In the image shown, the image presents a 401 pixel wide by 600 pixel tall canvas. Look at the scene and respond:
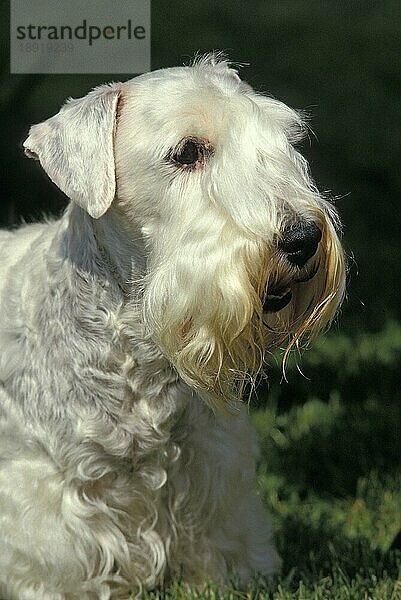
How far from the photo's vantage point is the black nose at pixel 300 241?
3.46m

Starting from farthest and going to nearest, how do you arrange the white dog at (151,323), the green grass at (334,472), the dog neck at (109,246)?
1. the green grass at (334,472)
2. the dog neck at (109,246)
3. the white dog at (151,323)

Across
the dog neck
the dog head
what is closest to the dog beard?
the dog head

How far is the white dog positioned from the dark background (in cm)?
225

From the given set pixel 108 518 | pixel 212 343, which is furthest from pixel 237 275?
pixel 108 518

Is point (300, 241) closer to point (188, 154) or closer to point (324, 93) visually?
point (188, 154)

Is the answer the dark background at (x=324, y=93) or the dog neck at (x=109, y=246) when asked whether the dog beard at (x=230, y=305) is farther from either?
the dark background at (x=324, y=93)

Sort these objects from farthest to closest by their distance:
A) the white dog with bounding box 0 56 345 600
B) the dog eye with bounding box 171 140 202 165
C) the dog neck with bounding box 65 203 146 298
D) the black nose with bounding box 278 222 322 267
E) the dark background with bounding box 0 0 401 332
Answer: the dark background with bounding box 0 0 401 332 → the dog neck with bounding box 65 203 146 298 → the dog eye with bounding box 171 140 202 165 → the white dog with bounding box 0 56 345 600 → the black nose with bounding box 278 222 322 267

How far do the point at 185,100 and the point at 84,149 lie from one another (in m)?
0.38

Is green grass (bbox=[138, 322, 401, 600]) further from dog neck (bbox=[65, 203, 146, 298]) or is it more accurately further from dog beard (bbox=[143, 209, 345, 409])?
dog neck (bbox=[65, 203, 146, 298])

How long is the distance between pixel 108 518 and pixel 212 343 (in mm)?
947

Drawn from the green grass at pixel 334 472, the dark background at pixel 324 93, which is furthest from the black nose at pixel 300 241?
the dark background at pixel 324 93

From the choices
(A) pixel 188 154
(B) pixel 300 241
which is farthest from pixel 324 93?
(B) pixel 300 241

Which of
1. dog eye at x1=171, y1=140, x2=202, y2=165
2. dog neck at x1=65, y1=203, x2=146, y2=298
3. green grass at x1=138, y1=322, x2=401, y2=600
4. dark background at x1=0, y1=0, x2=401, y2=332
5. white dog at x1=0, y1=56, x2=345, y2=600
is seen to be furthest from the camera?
dark background at x1=0, y1=0, x2=401, y2=332

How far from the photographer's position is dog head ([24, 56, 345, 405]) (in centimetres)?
351
